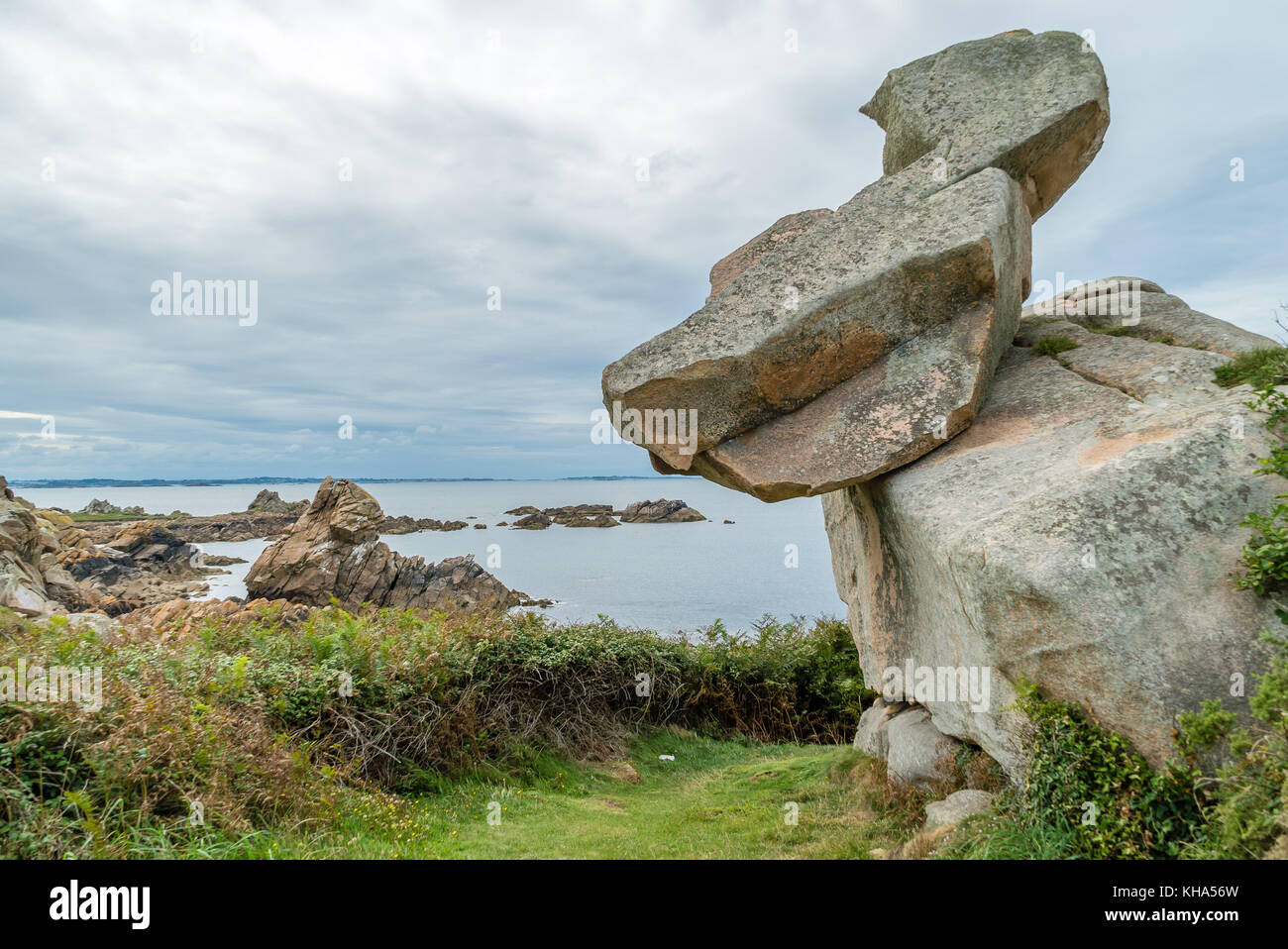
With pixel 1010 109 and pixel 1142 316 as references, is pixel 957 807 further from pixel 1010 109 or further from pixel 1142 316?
pixel 1010 109

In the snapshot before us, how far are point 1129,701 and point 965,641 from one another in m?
1.55

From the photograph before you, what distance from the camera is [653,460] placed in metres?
9.04

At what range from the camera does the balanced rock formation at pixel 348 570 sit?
22.8 metres

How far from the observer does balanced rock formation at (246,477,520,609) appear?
74.9ft

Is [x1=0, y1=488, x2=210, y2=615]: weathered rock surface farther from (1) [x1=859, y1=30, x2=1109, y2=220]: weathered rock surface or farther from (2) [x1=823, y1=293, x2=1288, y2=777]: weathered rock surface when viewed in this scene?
(1) [x1=859, y1=30, x2=1109, y2=220]: weathered rock surface

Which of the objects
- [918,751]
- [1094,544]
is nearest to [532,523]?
[918,751]

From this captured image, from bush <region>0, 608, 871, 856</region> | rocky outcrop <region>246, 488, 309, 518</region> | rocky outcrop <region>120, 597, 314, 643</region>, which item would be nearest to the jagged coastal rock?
bush <region>0, 608, 871, 856</region>

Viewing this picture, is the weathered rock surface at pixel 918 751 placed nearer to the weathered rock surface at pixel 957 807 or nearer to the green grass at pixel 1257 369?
the weathered rock surface at pixel 957 807

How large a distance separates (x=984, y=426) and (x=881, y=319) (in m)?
1.59

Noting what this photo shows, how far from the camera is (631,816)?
908cm

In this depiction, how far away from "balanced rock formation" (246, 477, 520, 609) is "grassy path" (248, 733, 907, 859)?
12.2 meters

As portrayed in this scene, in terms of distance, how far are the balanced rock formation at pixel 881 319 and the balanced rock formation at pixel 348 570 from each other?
50.2ft

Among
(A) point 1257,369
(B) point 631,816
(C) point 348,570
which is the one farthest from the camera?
(C) point 348,570

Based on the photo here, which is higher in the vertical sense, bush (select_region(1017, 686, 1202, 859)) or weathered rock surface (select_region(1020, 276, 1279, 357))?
weathered rock surface (select_region(1020, 276, 1279, 357))
